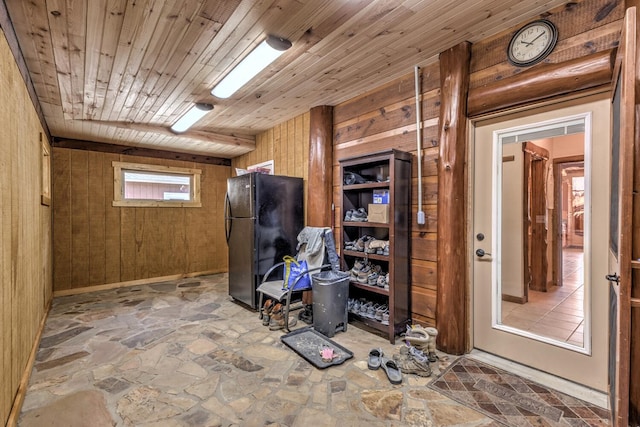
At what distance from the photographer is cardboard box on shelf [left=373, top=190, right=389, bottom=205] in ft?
9.91

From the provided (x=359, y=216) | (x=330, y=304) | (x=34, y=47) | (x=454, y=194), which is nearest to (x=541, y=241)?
(x=454, y=194)

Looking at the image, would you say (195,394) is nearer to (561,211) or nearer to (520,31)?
(561,211)

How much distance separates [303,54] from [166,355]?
2816mm

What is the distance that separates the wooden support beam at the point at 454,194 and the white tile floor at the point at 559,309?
0.39 meters

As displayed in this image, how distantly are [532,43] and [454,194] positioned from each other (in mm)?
1170

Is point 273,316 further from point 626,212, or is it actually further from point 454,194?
point 626,212

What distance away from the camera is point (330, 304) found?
2.86 meters

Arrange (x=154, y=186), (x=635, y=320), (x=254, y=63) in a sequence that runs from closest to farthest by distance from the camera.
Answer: (x=635, y=320) < (x=254, y=63) < (x=154, y=186)

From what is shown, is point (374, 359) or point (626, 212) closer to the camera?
point (626, 212)

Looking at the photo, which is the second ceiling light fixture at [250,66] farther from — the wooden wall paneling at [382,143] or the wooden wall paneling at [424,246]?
the wooden wall paneling at [424,246]

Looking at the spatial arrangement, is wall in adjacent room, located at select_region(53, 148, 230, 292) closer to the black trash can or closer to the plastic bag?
the plastic bag

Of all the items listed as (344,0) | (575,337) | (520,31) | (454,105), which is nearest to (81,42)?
(344,0)

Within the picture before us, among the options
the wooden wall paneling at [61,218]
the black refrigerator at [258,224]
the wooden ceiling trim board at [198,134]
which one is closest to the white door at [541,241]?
the black refrigerator at [258,224]

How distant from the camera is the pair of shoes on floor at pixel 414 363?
219cm
